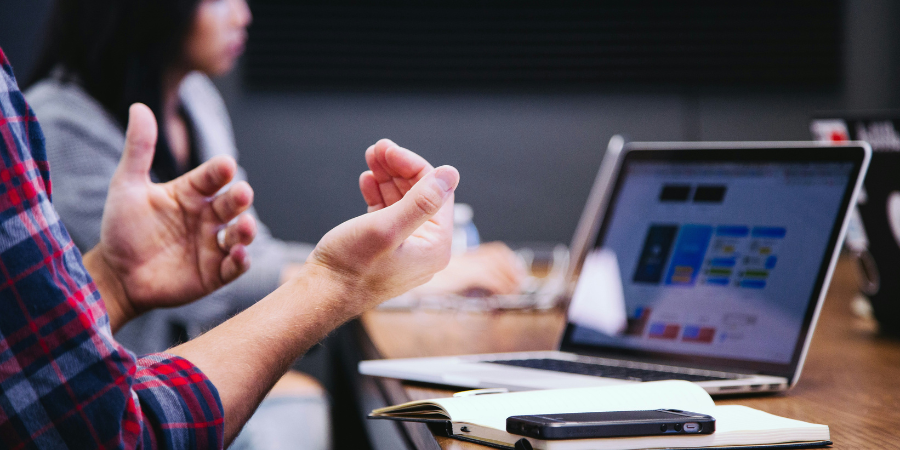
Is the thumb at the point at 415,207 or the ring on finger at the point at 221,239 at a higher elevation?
the thumb at the point at 415,207

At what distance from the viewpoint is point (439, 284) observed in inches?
64.9

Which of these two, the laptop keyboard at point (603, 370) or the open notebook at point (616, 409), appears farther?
the laptop keyboard at point (603, 370)

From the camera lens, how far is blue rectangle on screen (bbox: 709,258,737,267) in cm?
94

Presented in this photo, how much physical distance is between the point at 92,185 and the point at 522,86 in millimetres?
1943

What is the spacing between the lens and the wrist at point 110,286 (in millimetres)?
1023

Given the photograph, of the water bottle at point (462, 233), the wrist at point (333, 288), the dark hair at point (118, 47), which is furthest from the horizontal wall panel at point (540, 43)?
the wrist at point (333, 288)

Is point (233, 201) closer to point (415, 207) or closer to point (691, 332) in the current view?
point (415, 207)

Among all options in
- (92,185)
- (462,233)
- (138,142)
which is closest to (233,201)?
(138,142)

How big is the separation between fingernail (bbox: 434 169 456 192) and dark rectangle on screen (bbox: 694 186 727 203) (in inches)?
17.7

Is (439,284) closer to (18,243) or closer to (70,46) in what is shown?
(70,46)

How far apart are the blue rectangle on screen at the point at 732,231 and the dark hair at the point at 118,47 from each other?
1320 mm

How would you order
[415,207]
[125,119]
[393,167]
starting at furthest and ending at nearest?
[125,119] → [393,167] → [415,207]

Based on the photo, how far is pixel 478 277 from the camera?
1.63 meters

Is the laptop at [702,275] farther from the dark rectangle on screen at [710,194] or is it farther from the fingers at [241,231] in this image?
the fingers at [241,231]
